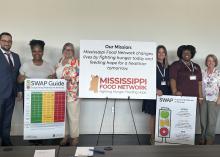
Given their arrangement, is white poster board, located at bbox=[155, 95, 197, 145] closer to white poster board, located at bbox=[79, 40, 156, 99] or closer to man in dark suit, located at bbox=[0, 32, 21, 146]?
white poster board, located at bbox=[79, 40, 156, 99]

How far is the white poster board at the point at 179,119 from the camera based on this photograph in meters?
3.62

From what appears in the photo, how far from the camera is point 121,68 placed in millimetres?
3734

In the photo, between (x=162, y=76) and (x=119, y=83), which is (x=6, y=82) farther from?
(x=162, y=76)

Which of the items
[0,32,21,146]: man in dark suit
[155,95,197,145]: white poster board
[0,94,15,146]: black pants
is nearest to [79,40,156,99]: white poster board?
[155,95,197,145]: white poster board

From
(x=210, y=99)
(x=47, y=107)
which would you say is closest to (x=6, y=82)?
(x=47, y=107)

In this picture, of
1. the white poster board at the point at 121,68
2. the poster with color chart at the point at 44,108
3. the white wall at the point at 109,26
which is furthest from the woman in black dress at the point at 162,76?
the poster with color chart at the point at 44,108

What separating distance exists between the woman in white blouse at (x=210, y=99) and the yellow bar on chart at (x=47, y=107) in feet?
7.45

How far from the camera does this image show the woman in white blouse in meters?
3.81

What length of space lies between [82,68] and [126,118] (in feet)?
4.40

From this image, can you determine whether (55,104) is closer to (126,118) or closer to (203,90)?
(126,118)

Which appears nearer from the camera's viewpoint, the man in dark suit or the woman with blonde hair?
the man in dark suit

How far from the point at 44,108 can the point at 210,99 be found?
2.45m

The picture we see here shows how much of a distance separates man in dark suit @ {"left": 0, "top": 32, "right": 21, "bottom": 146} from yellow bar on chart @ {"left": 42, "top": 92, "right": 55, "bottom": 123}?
1.65 feet

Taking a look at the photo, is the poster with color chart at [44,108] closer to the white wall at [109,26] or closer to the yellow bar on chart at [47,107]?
the yellow bar on chart at [47,107]
